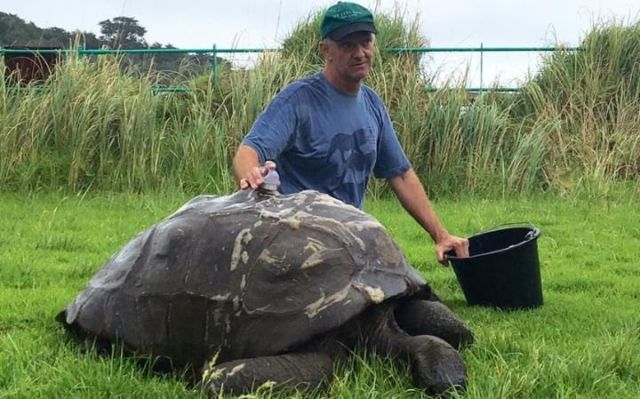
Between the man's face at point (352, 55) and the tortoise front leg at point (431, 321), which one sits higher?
the man's face at point (352, 55)

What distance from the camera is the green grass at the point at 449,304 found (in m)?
3.25

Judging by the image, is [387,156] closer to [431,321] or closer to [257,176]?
[257,176]

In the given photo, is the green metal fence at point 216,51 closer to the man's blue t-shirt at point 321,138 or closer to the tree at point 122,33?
the tree at point 122,33

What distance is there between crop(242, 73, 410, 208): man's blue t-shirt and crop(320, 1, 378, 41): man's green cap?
0.34 metres

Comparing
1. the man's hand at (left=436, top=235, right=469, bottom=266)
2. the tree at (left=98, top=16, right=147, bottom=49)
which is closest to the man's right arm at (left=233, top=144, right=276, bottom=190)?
the man's hand at (left=436, top=235, right=469, bottom=266)

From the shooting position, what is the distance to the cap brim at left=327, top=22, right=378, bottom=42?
4383 mm

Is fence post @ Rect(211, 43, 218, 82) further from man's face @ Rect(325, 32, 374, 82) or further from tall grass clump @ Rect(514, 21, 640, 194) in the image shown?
man's face @ Rect(325, 32, 374, 82)

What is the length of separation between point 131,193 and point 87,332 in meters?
6.05

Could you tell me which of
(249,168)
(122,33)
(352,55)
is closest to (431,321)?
(249,168)

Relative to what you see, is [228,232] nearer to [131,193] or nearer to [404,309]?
[404,309]

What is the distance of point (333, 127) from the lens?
15.1 ft

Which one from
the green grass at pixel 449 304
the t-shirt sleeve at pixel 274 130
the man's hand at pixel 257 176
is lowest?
the green grass at pixel 449 304

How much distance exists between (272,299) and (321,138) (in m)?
1.48

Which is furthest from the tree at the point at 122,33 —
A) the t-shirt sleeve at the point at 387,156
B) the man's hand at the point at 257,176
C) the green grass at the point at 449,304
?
the man's hand at the point at 257,176
